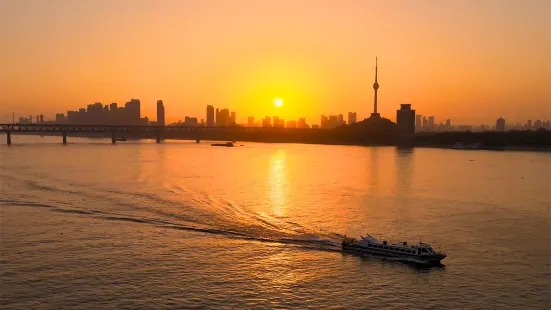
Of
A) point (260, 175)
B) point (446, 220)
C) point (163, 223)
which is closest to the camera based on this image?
point (163, 223)

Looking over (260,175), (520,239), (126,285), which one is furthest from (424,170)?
(126,285)

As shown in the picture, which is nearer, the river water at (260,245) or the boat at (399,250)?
the river water at (260,245)

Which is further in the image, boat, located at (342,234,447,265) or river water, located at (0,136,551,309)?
boat, located at (342,234,447,265)

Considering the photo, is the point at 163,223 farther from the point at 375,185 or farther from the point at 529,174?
the point at 529,174

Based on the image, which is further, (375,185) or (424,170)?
(424,170)
